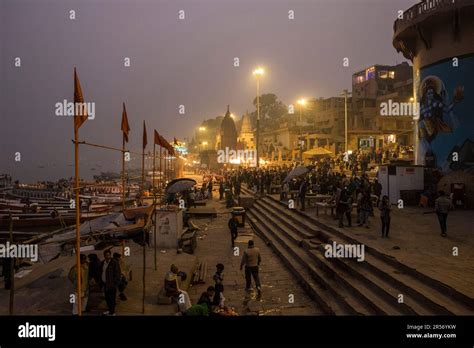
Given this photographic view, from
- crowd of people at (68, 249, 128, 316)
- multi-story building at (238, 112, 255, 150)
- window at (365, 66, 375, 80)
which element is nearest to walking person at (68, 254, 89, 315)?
crowd of people at (68, 249, 128, 316)

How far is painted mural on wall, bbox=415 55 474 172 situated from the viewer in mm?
17906

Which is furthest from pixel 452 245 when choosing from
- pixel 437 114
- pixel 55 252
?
pixel 55 252

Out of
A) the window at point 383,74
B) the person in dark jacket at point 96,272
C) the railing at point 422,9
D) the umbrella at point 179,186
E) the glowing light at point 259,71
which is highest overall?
the window at point 383,74

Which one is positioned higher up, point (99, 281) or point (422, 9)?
point (422, 9)

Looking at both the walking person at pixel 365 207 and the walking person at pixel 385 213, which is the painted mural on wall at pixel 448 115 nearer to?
the walking person at pixel 365 207

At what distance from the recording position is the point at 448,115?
1877 centimetres

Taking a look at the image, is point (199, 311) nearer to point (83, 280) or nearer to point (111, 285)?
point (111, 285)

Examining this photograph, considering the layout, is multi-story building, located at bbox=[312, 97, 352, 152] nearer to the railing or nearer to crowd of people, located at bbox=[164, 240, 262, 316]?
the railing

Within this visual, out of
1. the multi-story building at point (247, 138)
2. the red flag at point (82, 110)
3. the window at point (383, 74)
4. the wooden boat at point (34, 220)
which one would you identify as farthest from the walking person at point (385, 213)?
the multi-story building at point (247, 138)

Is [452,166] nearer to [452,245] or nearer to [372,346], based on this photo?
[452,245]

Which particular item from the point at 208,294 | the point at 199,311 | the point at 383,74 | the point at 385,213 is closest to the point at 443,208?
→ the point at 385,213

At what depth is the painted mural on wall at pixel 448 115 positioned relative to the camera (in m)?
17.9

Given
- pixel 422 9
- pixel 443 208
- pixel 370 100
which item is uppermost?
pixel 370 100

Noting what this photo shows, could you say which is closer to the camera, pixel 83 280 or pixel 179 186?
pixel 83 280
